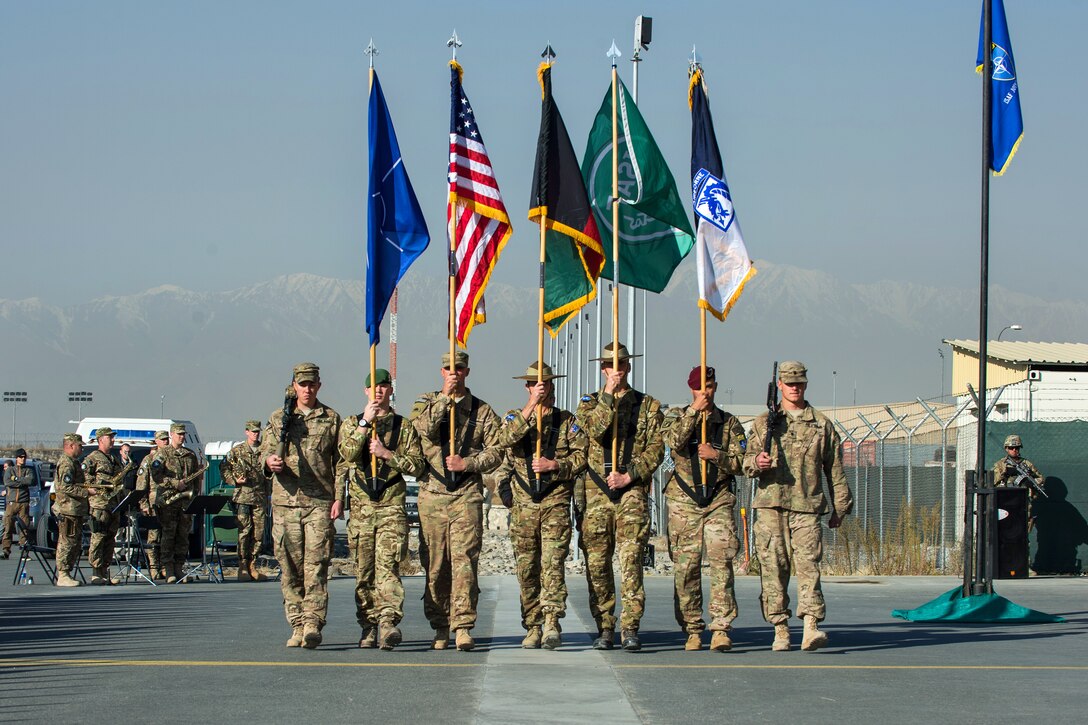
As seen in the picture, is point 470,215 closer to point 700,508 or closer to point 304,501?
point 304,501

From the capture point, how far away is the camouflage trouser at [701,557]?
11812 millimetres

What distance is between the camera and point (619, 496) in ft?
39.0

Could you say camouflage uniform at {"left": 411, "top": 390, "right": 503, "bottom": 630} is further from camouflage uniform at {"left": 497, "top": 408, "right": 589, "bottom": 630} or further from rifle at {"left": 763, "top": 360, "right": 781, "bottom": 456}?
rifle at {"left": 763, "top": 360, "right": 781, "bottom": 456}

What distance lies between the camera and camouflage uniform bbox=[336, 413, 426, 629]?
11773 millimetres

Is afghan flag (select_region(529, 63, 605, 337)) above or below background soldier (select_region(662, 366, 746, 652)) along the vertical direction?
above

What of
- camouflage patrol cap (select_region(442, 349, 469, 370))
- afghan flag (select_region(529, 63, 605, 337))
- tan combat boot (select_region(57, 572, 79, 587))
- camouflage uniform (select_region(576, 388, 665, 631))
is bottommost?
tan combat boot (select_region(57, 572, 79, 587))

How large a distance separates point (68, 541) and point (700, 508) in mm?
11824

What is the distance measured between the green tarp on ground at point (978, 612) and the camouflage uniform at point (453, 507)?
521 cm

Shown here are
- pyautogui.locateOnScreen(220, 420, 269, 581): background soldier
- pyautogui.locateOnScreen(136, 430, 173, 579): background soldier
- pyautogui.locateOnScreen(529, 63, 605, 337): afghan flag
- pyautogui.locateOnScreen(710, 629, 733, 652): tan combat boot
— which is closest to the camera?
pyautogui.locateOnScreen(710, 629, 733, 652): tan combat boot

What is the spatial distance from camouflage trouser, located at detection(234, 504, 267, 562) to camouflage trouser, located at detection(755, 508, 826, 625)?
11.4 metres

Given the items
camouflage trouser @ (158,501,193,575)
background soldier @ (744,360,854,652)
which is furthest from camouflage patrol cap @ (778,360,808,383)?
camouflage trouser @ (158,501,193,575)

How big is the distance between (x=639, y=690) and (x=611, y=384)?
308 centimetres

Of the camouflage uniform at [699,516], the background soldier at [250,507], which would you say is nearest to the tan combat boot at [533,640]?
the camouflage uniform at [699,516]

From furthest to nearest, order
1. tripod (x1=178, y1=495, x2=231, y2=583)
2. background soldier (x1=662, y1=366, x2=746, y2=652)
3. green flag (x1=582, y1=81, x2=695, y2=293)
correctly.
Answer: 1. tripod (x1=178, y1=495, x2=231, y2=583)
2. green flag (x1=582, y1=81, x2=695, y2=293)
3. background soldier (x1=662, y1=366, x2=746, y2=652)
